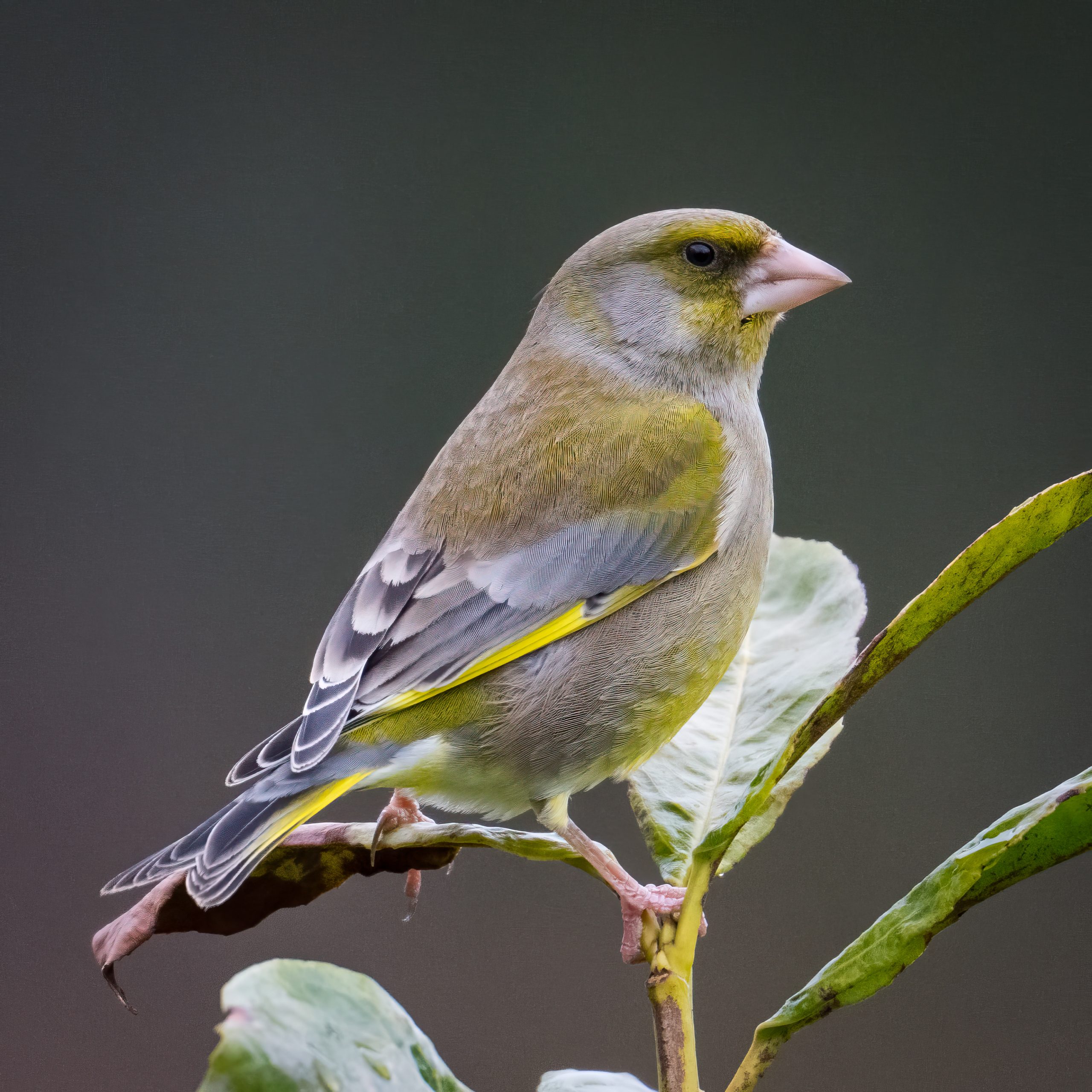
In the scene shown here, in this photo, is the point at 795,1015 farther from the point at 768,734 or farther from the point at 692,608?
the point at 692,608

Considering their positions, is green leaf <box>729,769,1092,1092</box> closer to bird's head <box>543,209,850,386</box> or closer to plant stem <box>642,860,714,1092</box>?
plant stem <box>642,860,714,1092</box>

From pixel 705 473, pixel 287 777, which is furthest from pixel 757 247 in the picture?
pixel 287 777

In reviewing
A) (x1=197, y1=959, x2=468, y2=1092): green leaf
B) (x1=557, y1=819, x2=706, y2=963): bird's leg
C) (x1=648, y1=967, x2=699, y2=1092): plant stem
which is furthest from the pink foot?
(x1=197, y1=959, x2=468, y2=1092): green leaf

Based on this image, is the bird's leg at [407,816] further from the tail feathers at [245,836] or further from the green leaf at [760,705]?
the green leaf at [760,705]

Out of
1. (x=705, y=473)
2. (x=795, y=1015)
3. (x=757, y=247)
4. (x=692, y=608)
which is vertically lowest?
(x=795, y=1015)

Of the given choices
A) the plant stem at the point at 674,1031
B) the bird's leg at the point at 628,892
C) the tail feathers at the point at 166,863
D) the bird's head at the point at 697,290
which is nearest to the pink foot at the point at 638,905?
the bird's leg at the point at 628,892

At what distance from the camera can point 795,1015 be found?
2.49 feet

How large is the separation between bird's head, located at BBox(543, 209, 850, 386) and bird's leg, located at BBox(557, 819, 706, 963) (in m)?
→ 0.57

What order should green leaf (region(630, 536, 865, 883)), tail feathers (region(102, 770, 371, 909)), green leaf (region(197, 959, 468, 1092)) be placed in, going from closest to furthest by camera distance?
green leaf (region(197, 959, 468, 1092))
tail feathers (region(102, 770, 371, 909))
green leaf (region(630, 536, 865, 883))

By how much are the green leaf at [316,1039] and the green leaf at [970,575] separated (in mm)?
314

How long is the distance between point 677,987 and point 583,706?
0.40 meters

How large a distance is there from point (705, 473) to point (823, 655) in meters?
0.30

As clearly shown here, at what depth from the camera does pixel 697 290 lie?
139 cm

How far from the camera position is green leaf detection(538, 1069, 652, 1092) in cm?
76
